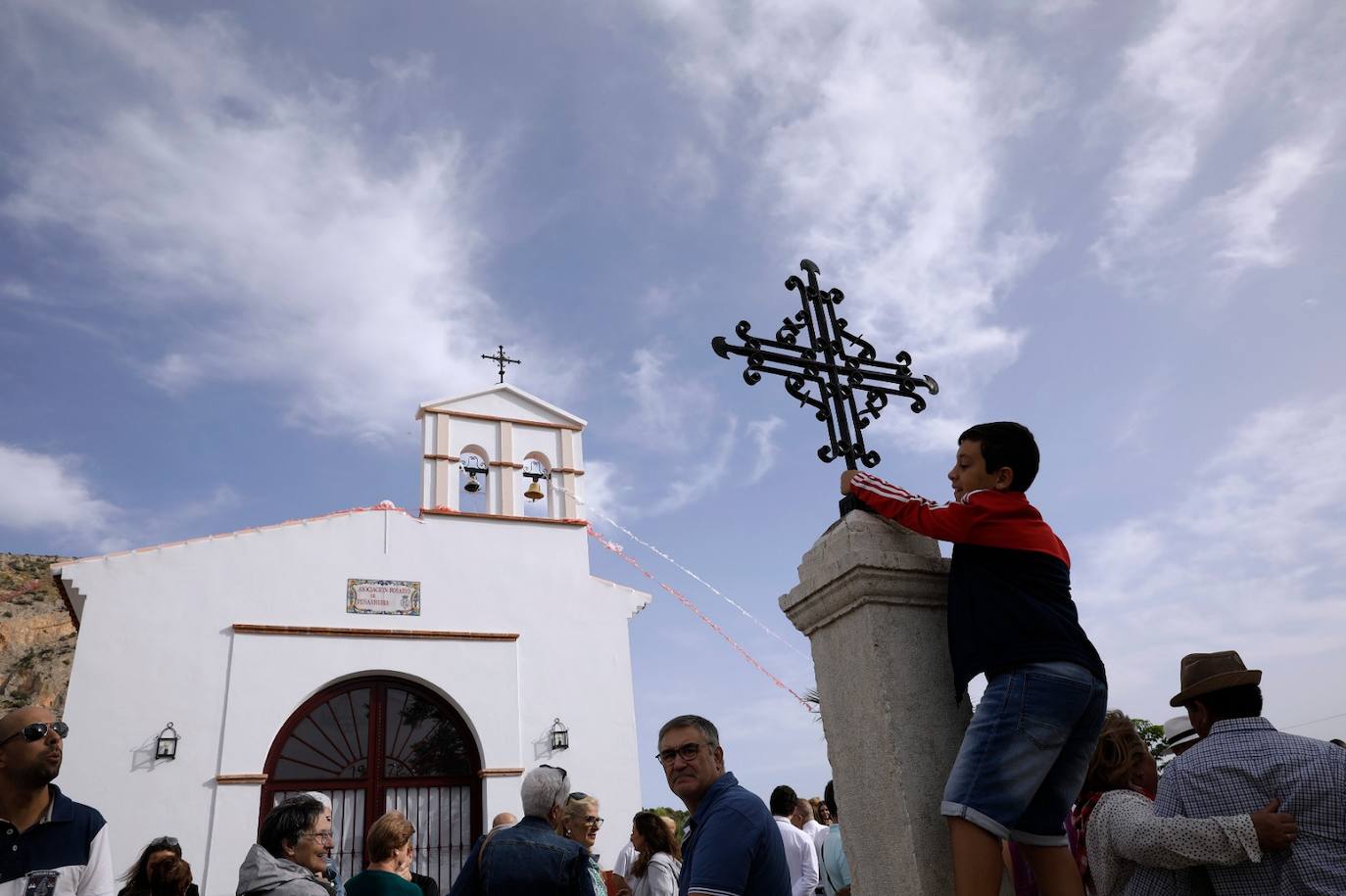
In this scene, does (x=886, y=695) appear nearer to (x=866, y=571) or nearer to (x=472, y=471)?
(x=866, y=571)

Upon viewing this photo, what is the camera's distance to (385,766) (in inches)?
412

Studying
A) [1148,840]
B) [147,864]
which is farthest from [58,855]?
[1148,840]

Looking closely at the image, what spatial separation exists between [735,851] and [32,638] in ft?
72.6

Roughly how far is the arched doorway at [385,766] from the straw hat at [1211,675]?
30.5 feet

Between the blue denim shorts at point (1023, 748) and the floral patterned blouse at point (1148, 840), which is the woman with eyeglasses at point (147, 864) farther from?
the floral patterned blouse at point (1148, 840)

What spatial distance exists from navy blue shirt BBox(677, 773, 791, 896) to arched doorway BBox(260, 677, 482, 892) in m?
8.48

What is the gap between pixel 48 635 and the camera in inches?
765

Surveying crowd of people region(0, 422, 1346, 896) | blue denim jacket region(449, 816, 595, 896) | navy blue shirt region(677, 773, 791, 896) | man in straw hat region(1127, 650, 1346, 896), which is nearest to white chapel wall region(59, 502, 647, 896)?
blue denim jacket region(449, 816, 595, 896)

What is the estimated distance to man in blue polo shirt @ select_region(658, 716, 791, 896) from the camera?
261 cm

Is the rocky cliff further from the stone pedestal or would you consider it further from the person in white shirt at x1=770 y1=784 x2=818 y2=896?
the stone pedestal

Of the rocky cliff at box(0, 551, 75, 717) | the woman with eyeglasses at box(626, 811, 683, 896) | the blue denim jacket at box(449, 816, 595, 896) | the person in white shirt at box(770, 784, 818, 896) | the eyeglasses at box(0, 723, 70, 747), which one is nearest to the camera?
the eyeglasses at box(0, 723, 70, 747)

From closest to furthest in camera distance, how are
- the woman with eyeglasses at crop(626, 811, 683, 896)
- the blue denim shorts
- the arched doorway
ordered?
the blue denim shorts
the woman with eyeglasses at crop(626, 811, 683, 896)
the arched doorway

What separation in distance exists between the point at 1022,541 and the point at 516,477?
10576 mm

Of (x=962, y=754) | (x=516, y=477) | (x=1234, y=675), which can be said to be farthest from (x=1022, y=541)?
(x=516, y=477)
